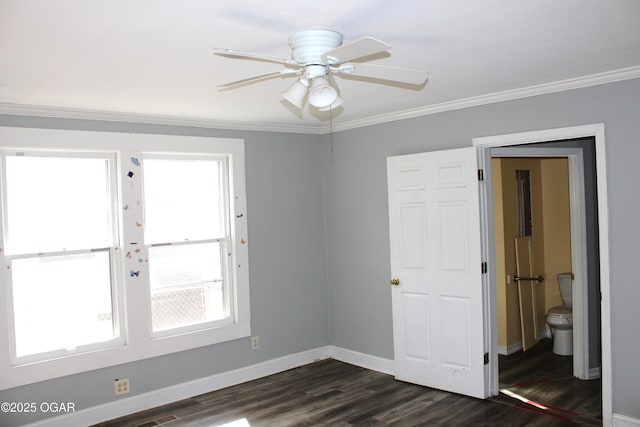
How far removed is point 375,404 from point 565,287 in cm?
278

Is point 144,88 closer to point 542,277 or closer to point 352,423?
point 352,423

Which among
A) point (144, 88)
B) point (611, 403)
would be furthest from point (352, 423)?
point (144, 88)

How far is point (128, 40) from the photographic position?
2.45 meters

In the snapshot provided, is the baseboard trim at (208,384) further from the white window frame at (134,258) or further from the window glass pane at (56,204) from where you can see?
the window glass pane at (56,204)

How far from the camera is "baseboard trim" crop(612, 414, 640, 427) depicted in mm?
3546

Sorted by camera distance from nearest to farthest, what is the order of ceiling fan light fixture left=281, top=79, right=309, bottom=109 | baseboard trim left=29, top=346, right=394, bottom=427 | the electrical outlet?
ceiling fan light fixture left=281, top=79, right=309, bottom=109 → baseboard trim left=29, top=346, right=394, bottom=427 → the electrical outlet

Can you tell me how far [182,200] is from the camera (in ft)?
15.7

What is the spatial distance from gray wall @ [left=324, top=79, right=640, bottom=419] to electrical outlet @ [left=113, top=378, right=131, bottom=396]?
2.26 m

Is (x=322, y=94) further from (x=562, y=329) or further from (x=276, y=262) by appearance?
(x=562, y=329)

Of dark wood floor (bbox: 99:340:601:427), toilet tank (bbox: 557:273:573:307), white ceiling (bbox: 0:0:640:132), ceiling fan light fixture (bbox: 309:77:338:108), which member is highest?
white ceiling (bbox: 0:0:640:132)

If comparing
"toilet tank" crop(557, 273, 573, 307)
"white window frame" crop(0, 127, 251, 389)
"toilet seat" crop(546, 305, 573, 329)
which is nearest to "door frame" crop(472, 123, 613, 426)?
"toilet seat" crop(546, 305, 573, 329)

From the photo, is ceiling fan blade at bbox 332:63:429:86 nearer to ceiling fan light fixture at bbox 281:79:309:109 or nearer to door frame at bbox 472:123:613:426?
ceiling fan light fixture at bbox 281:79:309:109

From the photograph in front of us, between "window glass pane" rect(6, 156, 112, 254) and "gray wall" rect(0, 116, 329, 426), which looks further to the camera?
"gray wall" rect(0, 116, 329, 426)

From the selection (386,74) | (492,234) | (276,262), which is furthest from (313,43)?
(276,262)
